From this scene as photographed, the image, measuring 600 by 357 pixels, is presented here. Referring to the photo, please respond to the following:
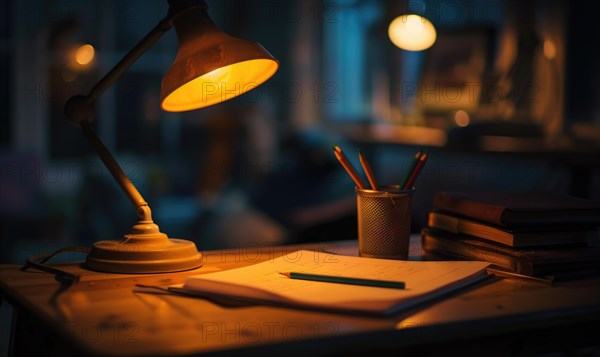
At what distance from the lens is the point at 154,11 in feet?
19.5

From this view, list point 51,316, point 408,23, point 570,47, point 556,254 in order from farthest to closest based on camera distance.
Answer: point 570,47, point 408,23, point 556,254, point 51,316

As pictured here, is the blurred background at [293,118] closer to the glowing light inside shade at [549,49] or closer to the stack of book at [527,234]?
the glowing light inside shade at [549,49]

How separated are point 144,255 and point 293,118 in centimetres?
499

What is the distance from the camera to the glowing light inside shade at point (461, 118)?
3822mm

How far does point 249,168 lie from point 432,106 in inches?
77.5

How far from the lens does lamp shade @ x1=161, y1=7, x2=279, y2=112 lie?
42.9 inches

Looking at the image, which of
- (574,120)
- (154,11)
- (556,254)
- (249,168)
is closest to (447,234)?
(556,254)

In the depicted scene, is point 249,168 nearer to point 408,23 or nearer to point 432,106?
point 432,106

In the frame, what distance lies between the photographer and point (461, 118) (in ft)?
Answer: 12.7

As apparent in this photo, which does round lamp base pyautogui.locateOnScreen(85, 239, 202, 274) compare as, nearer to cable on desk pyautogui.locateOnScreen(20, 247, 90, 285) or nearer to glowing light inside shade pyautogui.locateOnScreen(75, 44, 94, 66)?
cable on desk pyautogui.locateOnScreen(20, 247, 90, 285)

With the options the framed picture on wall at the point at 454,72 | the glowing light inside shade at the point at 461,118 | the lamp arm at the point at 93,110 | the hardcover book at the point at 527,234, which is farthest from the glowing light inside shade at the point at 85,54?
the hardcover book at the point at 527,234

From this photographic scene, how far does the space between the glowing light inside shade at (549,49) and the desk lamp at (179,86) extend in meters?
2.64

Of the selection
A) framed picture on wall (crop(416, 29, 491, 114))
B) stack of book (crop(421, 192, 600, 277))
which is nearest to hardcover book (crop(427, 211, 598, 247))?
stack of book (crop(421, 192, 600, 277))

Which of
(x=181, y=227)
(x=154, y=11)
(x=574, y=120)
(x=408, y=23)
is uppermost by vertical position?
(x=154, y=11)
